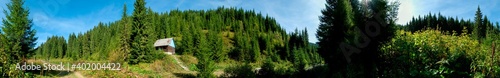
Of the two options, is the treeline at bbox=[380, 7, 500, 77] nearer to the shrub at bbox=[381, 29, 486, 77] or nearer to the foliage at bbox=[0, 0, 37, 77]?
the shrub at bbox=[381, 29, 486, 77]

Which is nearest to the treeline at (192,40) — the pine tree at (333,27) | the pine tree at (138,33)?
the pine tree at (138,33)

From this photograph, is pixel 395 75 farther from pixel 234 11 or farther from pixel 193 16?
pixel 234 11

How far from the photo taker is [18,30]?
80.0 feet

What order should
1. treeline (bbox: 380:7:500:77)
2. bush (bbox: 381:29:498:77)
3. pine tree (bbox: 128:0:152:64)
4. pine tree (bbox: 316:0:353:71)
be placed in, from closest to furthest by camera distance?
treeline (bbox: 380:7:500:77), bush (bbox: 381:29:498:77), pine tree (bbox: 316:0:353:71), pine tree (bbox: 128:0:152:64)

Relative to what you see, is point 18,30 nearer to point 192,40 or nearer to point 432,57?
point 432,57

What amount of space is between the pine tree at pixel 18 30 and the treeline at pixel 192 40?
27.0 ft

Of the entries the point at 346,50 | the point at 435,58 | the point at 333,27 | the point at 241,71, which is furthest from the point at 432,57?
the point at 241,71

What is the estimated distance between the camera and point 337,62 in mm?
19859

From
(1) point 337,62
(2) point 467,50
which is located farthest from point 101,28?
(2) point 467,50

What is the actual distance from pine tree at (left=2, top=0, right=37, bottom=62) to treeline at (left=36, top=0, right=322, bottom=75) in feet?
27.0

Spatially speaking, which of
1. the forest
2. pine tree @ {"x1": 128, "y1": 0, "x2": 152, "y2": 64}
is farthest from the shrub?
pine tree @ {"x1": 128, "y1": 0, "x2": 152, "y2": 64}

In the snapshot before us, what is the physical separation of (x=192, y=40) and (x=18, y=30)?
50014mm

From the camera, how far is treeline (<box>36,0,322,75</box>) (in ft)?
114

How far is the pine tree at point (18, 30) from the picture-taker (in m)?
23.7
